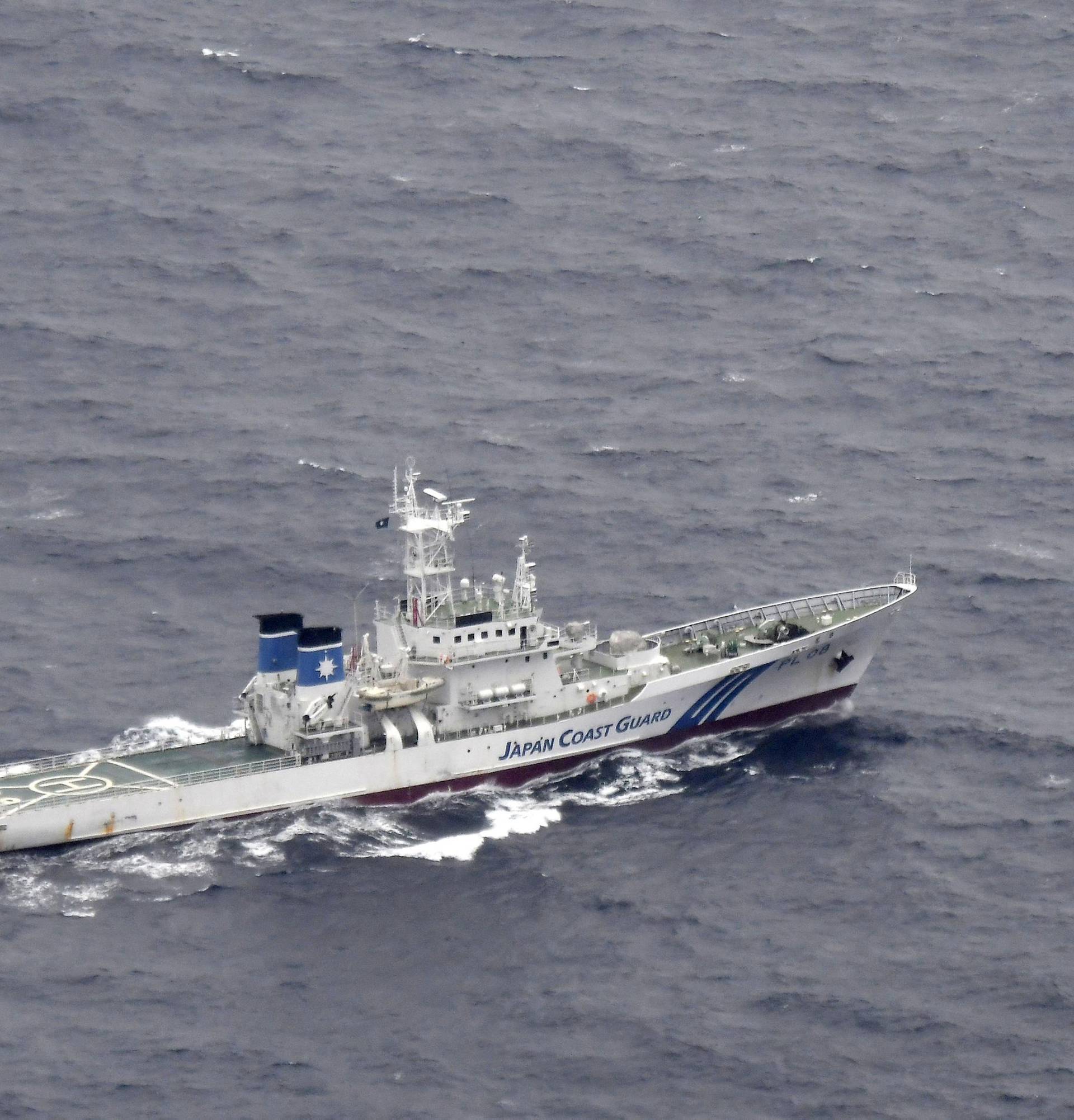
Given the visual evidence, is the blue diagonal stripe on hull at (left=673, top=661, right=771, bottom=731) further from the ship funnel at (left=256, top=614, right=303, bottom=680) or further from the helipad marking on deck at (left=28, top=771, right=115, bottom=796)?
the helipad marking on deck at (left=28, top=771, right=115, bottom=796)

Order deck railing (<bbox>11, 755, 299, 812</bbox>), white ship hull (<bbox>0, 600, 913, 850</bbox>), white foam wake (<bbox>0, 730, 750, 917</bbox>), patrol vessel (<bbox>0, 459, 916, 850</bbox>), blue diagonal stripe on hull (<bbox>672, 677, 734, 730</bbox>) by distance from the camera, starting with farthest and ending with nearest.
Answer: blue diagonal stripe on hull (<bbox>672, 677, 734, 730</bbox>)
patrol vessel (<bbox>0, 459, 916, 850</bbox>)
white ship hull (<bbox>0, 600, 913, 850</bbox>)
deck railing (<bbox>11, 755, 299, 812</bbox>)
white foam wake (<bbox>0, 730, 750, 917</bbox>)

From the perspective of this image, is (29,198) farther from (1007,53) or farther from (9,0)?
(1007,53)

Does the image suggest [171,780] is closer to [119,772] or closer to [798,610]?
[119,772]

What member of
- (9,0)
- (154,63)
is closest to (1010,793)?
(154,63)

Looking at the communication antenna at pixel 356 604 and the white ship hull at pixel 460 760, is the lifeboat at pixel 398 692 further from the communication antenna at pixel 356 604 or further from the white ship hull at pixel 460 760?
the communication antenna at pixel 356 604

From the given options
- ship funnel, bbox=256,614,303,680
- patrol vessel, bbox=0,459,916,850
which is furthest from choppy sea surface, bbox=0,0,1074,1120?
ship funnel, bbox=256,614,303,680
